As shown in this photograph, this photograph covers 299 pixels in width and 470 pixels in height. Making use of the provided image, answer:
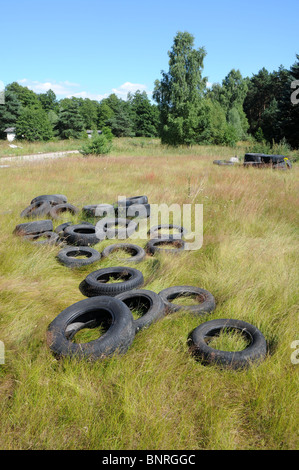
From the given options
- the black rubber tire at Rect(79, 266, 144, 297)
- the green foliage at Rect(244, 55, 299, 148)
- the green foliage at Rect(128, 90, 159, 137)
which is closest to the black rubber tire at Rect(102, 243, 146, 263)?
the black rubber tire at Rect(79, 266, 144, 297)

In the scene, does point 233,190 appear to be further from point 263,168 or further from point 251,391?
point 251,391

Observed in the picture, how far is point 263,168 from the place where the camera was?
1230 centimetres

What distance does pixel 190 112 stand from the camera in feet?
97.0

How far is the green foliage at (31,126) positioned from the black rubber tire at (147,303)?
39643 mm

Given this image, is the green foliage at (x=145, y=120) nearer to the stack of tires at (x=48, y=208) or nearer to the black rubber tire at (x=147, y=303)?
the stack of tires at (x=48, y=208)

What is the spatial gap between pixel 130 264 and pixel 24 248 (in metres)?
1.74

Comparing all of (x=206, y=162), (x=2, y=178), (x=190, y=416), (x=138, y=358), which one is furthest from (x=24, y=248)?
(x=206, y=162)

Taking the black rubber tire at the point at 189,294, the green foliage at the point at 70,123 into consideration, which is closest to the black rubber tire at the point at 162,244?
the black rubber tire at the point at 189,294

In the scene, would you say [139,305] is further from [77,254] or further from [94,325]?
[77,254]

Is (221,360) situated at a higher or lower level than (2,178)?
lower

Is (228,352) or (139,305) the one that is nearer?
(228,352)

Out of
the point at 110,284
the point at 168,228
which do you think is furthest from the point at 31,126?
the point at 110,284

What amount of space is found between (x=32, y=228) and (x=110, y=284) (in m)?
2.50
